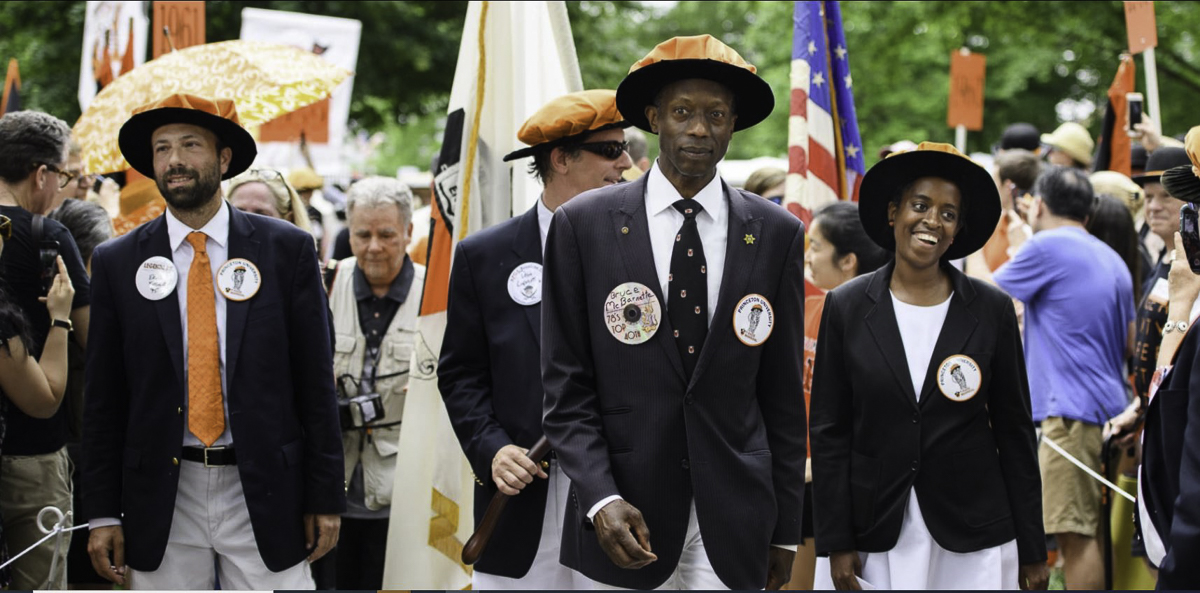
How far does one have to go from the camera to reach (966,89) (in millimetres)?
12672

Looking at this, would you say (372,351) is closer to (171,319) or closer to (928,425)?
(171,319)

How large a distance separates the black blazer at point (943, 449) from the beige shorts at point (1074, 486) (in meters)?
2.58

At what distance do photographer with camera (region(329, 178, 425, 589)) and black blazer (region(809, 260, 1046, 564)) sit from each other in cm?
215

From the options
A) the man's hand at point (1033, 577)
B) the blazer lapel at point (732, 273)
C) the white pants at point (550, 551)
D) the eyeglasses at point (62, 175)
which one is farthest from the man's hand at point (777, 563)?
the eyeglasses at point (62, 175)

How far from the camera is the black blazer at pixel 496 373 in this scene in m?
4.21

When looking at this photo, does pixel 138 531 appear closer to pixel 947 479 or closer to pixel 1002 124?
pixel 947 479

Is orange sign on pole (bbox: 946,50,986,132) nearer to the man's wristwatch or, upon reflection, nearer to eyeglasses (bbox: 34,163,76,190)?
the man's wristwatch

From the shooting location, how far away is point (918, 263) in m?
4.70

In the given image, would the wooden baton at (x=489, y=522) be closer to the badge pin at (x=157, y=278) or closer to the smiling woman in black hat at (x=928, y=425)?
the smiling woman in black hat at (x=928, y=425)

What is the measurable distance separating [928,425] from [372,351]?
2.66m

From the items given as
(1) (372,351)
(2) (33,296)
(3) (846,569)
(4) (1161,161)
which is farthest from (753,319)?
(4) (1161,161)

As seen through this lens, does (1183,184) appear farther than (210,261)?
No

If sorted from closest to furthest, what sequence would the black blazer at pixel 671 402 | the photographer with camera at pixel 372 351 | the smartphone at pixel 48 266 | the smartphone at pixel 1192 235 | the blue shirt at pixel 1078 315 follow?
the black blazer at pixel 671 402 < the smartphone at pixel 1192 235 < the smartphone at pixel 48 266 < the photographer with camera at pixel 372 351 < the blue shirt at pixel 1078 315

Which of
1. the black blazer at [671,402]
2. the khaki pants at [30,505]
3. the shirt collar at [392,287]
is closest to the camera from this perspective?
the black blazer at [671,402]
